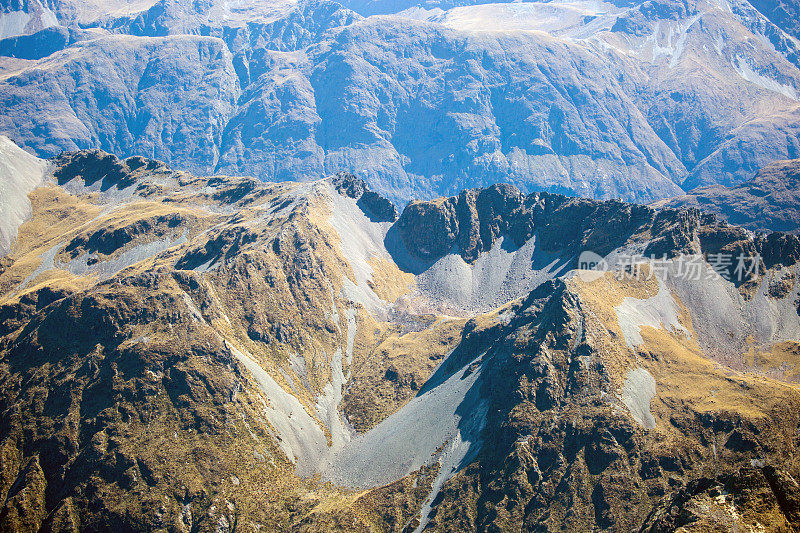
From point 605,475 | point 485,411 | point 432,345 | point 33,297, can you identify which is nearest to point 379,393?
point 432,345

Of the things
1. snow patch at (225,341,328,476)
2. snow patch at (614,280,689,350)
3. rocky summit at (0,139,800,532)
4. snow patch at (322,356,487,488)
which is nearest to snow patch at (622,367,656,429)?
rocky summit at (0,139,800,532)

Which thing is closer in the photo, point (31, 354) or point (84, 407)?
point (84, 407)

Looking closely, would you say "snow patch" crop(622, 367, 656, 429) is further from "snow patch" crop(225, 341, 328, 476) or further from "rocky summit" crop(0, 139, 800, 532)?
"snow patch" crop(225, 341, 328, 476)

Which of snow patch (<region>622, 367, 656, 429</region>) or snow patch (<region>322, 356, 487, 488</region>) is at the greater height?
snow patch (<region>622, 367, 656, 429</region>)

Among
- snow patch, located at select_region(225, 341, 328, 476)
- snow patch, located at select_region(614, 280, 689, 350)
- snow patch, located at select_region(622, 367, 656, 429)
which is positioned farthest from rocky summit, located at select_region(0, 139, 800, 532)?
snow patch, located at select_region(614, 280, 689, 350)

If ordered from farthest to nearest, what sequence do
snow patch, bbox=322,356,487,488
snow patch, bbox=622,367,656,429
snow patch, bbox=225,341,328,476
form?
snow patch, bbox=225,341,328,476 → snow patch, bbox=322,356,487,488 → snow patch, bbox=622,367,656,429

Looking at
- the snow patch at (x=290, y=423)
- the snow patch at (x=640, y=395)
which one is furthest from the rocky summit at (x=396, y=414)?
the snow patch at (x=290, y=423)

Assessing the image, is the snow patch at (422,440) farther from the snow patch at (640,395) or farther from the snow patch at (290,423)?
the snow patch at (640,395)

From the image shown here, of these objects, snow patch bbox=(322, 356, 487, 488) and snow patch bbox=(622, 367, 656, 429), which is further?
snow patch bbox=(322, 356, 487, 488)

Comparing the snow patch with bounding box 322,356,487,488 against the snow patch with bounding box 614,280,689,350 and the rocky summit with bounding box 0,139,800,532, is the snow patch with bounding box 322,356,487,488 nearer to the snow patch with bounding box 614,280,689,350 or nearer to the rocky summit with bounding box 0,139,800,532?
the rocky summit with bounding box 0,139,800,532

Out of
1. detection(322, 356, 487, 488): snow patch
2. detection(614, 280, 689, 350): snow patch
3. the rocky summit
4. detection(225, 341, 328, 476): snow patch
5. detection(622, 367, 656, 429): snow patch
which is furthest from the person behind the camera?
detection(614, 280, 689, 350): snow patch

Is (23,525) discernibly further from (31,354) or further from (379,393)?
(379,393)
